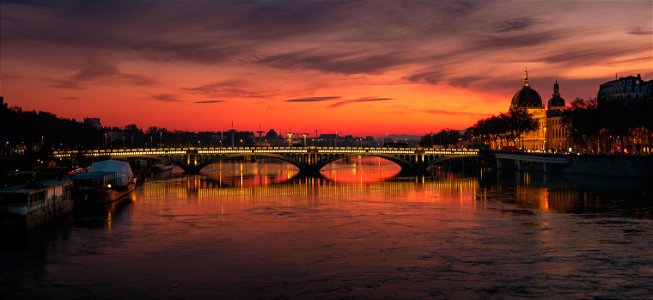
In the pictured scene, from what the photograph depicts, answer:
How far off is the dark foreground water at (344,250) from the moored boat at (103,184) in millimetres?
2524

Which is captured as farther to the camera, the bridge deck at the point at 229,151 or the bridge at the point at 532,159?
the bridge deck at the point at 229,151

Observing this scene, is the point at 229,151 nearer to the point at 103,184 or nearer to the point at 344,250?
the point at 103,184

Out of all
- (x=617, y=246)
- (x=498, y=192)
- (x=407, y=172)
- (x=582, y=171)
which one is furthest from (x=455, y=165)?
(x=617, y=246)

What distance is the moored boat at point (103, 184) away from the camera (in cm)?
6569

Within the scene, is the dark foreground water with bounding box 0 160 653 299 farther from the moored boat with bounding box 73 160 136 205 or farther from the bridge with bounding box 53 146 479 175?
the bridge with bounding box 53 146 479 175

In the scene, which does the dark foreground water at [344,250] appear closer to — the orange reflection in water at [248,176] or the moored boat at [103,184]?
the moored boat at [103,184]

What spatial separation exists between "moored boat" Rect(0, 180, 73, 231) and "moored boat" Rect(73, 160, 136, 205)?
9.94 meters

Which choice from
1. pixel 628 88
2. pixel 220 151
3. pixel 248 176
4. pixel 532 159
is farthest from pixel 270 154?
pixel 628 88

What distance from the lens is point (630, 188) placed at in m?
77.6

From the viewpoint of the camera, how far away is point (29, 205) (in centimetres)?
4666

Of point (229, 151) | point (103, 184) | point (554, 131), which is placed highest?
point (554, 131)

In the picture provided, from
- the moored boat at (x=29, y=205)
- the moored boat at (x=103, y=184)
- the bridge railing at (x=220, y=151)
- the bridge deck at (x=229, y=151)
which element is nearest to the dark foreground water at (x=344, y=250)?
the moored boat at (x=29, y=205)

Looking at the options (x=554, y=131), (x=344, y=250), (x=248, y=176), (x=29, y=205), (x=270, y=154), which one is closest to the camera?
(x=344, y=250)

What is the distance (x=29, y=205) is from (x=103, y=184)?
76.3 feet
